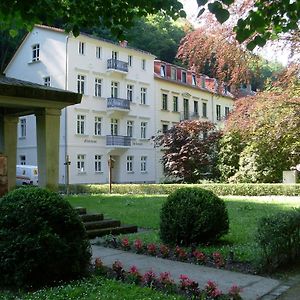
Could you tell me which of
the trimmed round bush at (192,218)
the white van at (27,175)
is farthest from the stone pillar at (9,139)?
the white van at (27,175)

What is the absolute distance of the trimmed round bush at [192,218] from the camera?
349 inches

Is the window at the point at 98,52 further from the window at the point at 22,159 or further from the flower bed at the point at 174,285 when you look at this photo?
the flower bed at the point at 174,285

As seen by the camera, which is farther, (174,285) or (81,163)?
(81,163)

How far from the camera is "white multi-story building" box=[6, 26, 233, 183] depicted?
39.1 metres

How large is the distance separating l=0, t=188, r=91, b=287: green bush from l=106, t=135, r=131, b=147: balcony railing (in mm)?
35660

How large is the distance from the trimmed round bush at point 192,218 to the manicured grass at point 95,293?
3.07m

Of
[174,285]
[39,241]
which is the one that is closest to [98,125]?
[39,241]

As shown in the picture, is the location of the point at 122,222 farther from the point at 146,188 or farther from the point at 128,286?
the point at 146,188

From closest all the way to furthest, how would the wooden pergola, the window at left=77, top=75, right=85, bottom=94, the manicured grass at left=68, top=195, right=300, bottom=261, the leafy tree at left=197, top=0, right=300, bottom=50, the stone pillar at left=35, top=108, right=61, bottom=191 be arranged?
the leafy tree at left=197, top=0, right=300, bottom=50
the manicured grass at left=68, top=195, right=300, bottom=261
the wooden pergola
the stone pillar at left=35, top=108, right=61, bottom=191
the window at left=77, top=75, right=85, bottom=94

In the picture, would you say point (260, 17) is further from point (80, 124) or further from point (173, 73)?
point (173, 73)

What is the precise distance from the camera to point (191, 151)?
33.4 m

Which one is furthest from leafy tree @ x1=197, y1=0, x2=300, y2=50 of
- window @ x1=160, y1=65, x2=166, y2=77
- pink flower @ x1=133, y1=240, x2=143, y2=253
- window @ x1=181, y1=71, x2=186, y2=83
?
window @ x1=181, y1=71, x2=186, y2=83

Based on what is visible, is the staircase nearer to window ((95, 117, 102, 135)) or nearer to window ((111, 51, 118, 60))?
window ((95, 117, 102, 135))

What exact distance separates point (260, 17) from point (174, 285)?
331cm
